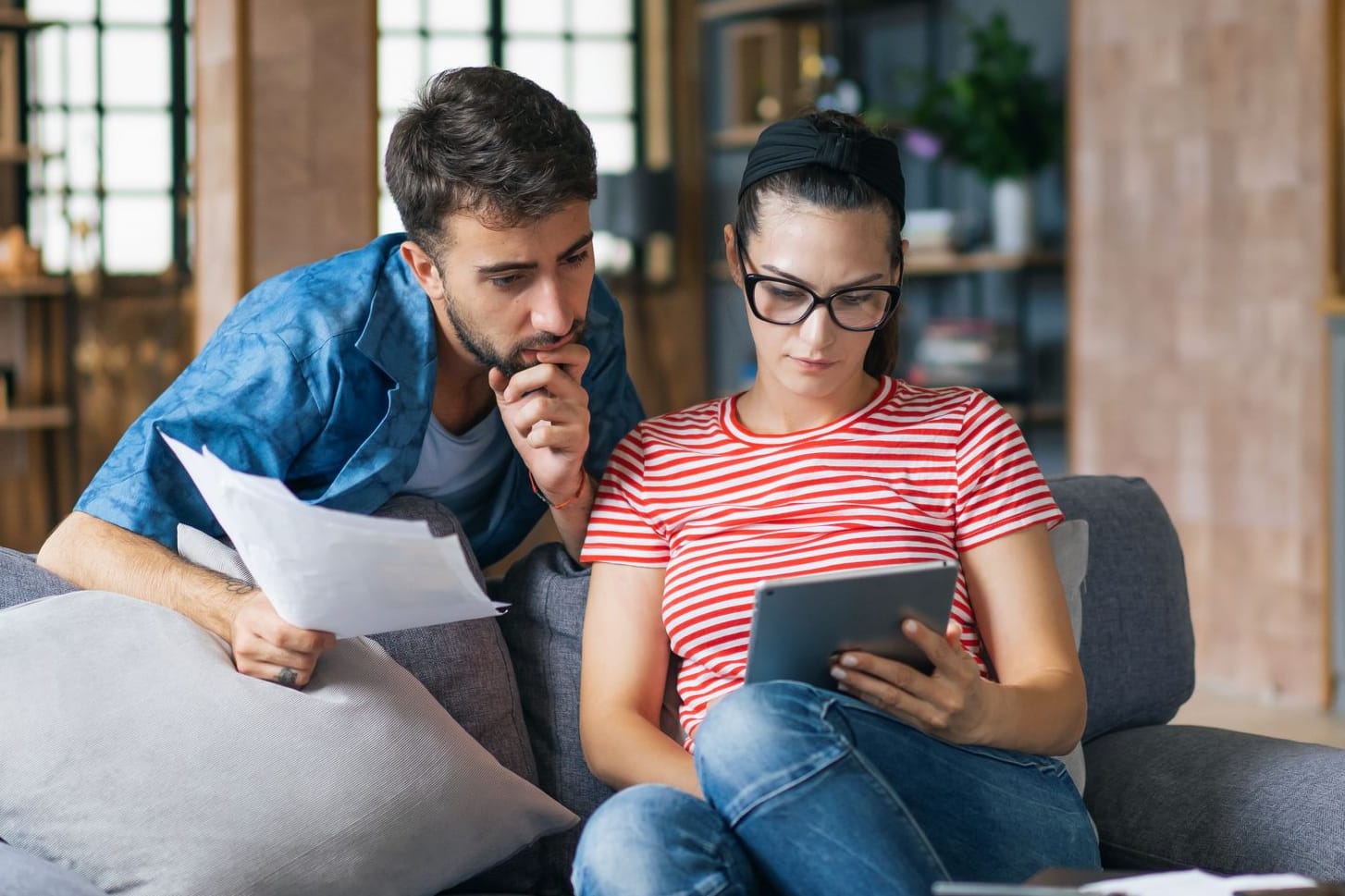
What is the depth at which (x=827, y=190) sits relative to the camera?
169cm

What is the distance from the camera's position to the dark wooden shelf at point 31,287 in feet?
20.6

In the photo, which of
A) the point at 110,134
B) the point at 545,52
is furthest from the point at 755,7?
the point at 110,134

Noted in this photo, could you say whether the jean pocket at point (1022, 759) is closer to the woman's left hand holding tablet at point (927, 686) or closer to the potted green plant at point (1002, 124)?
the woman's left hand holding tablet at point (927, 686)

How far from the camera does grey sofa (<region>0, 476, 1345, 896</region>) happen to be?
67.2 inches

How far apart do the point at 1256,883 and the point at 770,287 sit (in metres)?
0.81

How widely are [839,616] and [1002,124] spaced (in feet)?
13.5

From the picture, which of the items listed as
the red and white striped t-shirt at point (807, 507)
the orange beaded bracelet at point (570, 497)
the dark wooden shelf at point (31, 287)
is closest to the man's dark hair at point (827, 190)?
the red and white striped t-shirt at point (807, 507)

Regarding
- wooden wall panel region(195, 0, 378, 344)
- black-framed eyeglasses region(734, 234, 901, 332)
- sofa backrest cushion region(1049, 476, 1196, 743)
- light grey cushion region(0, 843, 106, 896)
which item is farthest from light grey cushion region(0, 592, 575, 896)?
wooden wall panel region(195, 0, 378, 344)

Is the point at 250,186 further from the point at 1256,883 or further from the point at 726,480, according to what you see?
the point at 1256,883

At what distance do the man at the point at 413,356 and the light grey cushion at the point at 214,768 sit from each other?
0.19 metres

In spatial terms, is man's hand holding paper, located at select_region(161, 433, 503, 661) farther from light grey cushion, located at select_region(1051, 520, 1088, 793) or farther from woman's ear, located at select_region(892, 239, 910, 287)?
light grey cushion, located at select_region(1051, 520, 1088, 793)

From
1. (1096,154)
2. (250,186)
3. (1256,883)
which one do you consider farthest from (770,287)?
(1096,154)

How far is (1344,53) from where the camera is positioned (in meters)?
4.19

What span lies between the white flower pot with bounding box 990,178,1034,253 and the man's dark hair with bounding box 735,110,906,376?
3.66m
